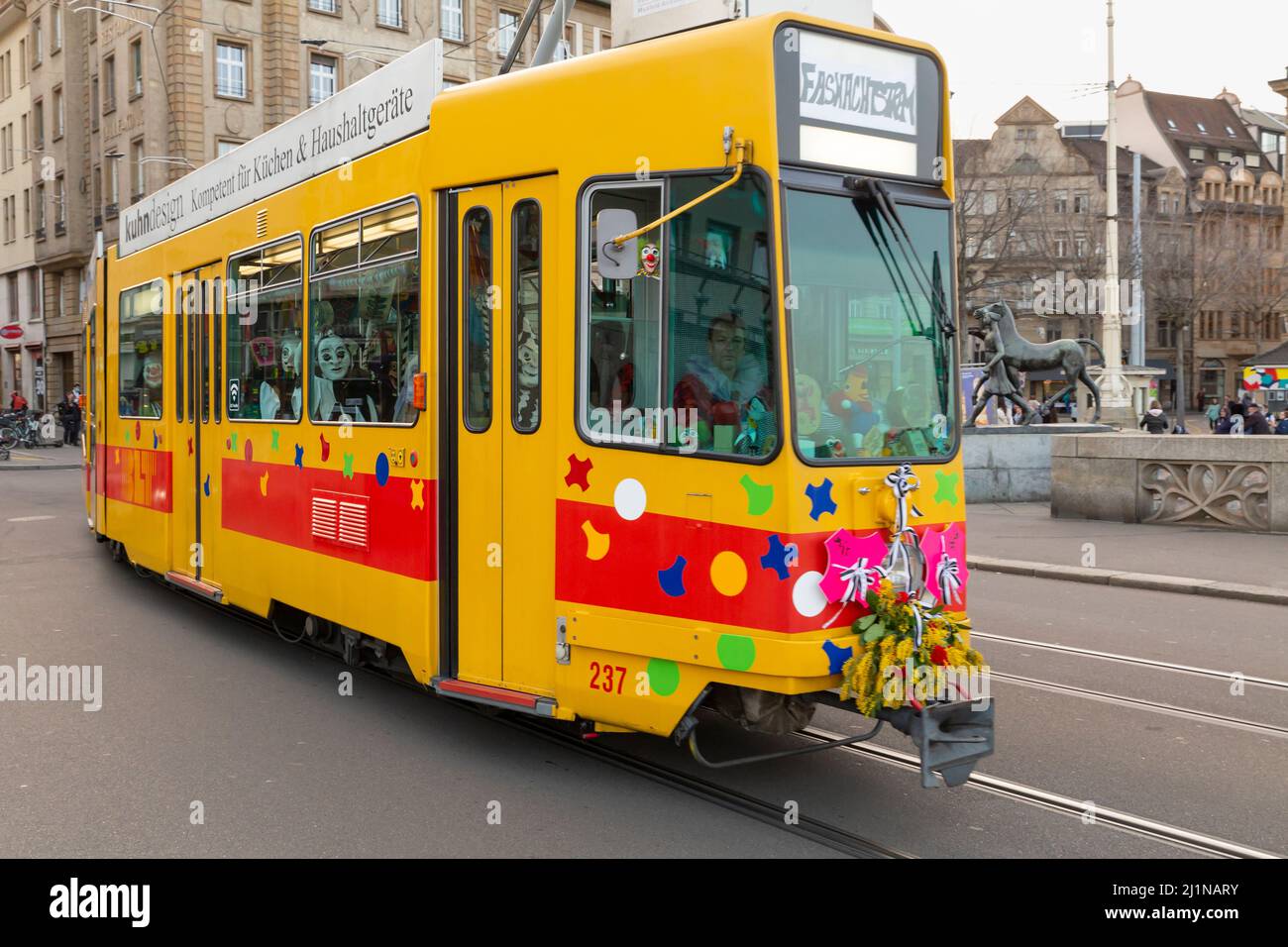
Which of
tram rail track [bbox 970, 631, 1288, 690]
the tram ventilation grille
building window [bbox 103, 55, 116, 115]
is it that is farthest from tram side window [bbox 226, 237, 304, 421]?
building window [bbox 103, 55, 116, 115]

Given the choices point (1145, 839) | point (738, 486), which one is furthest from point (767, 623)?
point (1145, 839)

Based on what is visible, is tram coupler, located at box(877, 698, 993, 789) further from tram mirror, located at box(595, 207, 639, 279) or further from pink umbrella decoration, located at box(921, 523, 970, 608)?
tram mirror, located at box(595, 207, 639, 279)

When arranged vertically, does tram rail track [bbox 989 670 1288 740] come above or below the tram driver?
below

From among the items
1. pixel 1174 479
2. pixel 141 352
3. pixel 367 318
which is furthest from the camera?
pixel 1174 479

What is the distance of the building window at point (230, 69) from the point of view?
135ft

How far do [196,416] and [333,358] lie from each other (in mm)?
2854

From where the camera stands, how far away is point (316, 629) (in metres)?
8.16

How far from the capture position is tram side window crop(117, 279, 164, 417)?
35.8ft

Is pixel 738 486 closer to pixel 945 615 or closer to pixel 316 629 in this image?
pixel 945 615

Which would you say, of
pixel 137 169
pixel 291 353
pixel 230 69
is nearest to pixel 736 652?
pixel 291 353

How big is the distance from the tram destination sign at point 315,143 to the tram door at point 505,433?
0.78 meters

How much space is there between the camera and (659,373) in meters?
Result: 5.39

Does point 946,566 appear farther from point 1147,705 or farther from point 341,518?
point 341,518

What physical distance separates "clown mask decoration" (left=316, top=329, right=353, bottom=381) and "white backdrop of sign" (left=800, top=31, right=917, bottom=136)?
325cm
